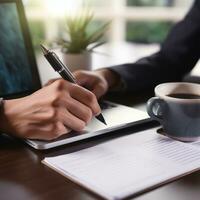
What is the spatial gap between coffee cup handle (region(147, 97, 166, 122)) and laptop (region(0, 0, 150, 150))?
69mm

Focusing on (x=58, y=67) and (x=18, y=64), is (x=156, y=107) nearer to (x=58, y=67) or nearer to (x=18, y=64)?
(x=58, y=67)

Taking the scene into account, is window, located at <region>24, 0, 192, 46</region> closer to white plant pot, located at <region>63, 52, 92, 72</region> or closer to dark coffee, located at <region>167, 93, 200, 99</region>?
white plant pot, located at <region>63, 52, 92, 72</region>

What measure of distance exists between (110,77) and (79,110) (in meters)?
0.33

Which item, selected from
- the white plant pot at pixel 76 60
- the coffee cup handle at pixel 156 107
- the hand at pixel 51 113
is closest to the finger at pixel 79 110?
the hand at pixel 51 113

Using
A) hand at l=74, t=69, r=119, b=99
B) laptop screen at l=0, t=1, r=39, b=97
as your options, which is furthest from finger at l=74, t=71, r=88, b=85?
laptop screen at l=0, t=1, r=39, b=97

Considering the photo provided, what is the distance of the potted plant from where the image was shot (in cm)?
118

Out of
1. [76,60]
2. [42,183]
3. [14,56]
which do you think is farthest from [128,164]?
[76,60]

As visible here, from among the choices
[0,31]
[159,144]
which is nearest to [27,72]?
[0,31]

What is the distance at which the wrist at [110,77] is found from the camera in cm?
103

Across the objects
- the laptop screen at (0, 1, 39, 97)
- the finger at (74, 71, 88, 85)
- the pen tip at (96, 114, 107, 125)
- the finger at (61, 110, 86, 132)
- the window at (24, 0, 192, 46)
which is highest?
the laptop screen at (0, 1, 39, 97)

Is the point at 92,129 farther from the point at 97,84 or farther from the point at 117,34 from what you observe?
the point at 117,34

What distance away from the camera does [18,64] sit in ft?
3.18

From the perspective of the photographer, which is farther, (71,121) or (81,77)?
(81,77)

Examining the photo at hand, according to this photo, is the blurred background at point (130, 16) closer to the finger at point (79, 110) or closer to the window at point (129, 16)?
the window at point (129, 16)
